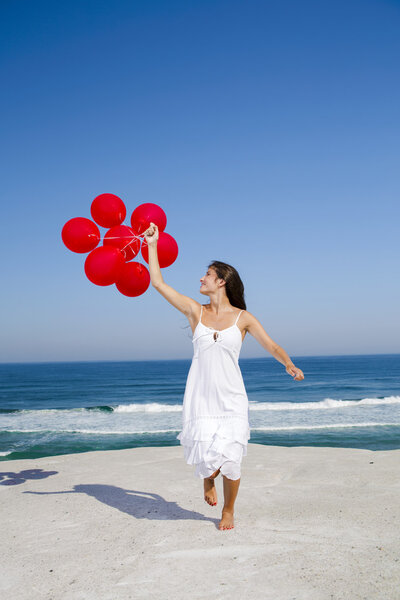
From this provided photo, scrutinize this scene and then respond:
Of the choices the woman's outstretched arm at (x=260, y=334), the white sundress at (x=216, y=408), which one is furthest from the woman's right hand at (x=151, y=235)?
the woman's outstretched arm at (x=260, y=334)

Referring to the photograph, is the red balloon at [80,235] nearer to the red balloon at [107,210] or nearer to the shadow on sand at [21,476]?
the red balloon at [107,210]

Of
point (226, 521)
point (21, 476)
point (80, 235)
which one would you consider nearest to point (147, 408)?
point (21, 476)

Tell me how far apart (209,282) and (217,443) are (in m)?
1.45

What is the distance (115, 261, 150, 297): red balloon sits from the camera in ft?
16.8

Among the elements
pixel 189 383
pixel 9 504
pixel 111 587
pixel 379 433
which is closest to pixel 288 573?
pixel 111 587

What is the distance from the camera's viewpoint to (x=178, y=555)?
3.61 metres

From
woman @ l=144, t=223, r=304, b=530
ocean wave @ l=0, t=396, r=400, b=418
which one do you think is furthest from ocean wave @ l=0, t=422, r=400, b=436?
woman @ l=144, t=223, r=304, b=530

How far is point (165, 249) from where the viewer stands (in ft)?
16.5

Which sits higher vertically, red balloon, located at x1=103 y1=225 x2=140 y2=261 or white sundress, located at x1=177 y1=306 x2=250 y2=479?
red balloon, located at x1=103 y1=225 x2=140 y2=261

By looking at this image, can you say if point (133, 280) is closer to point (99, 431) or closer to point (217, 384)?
point (217, 384)

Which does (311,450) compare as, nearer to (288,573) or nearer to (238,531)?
(238,531)

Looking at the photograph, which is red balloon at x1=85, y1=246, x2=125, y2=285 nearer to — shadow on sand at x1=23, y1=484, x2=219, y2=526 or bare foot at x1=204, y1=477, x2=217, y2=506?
bare foot at x1=204, y1=477, x2=217, y2=506

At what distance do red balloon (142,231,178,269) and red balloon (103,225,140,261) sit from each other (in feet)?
0.36

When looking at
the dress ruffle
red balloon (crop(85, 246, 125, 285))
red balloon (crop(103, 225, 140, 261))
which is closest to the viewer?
the dress ruffle
